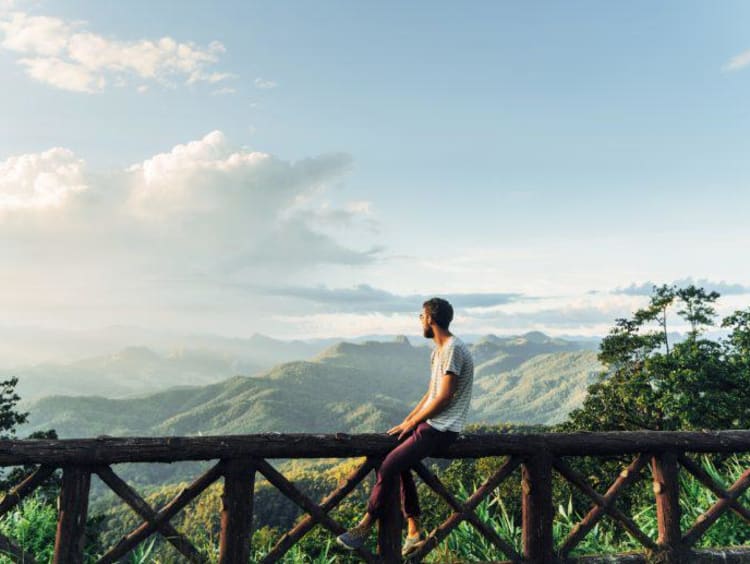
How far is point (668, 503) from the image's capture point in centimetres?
578

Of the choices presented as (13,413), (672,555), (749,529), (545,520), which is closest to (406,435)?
(545,520)

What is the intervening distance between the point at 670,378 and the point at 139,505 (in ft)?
106

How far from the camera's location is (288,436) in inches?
195

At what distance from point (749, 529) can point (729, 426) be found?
28400 mm

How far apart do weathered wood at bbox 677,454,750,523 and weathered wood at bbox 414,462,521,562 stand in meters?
1.93

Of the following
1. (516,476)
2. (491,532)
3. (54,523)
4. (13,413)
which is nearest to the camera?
(491,532)

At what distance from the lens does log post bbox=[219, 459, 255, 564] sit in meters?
4.91

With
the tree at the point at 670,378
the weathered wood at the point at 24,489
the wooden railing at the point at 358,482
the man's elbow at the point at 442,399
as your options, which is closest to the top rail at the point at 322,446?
the wooden railing at the point at 358,482

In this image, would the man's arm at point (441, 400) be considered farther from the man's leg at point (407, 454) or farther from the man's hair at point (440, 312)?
the man's hair at point (440, 312)

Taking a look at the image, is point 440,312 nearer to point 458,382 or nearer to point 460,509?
point 458,382

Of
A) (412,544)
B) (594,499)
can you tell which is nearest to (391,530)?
(412,544)

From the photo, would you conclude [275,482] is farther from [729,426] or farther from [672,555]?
[729,426]

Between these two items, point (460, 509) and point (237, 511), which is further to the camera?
point (460, 509)

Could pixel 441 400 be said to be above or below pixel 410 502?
above
